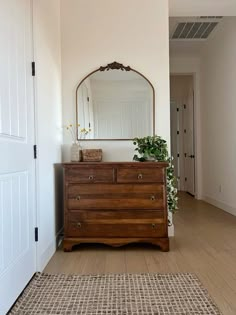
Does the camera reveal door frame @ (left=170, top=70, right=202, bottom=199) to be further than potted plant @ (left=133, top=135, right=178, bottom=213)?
Yes

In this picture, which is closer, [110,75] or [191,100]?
[110,75]

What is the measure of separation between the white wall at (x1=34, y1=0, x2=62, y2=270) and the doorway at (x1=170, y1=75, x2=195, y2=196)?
14.6ft

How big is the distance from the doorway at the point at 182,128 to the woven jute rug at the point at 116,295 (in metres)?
4.97

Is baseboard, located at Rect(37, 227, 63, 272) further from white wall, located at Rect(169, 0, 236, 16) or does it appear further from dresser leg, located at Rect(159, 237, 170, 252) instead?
white wall, located at Rect(169, 0, 236, 16)

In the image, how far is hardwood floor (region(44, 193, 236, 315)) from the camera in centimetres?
214

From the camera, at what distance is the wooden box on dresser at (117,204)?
9.36 ft

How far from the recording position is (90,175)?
113 inches

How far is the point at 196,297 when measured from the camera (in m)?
1.92

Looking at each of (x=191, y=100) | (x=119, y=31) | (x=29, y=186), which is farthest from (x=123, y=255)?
(x=191, y=100)

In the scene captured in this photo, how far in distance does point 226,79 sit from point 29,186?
384 centimetres

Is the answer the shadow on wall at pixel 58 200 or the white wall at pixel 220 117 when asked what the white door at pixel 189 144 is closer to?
the white wall at pixel 220 117

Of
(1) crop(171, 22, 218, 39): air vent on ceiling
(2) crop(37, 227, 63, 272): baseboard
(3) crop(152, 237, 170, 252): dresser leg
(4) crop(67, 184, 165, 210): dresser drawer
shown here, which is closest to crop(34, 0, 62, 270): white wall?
(2) crop(37, 227, 63, 272): baseboard

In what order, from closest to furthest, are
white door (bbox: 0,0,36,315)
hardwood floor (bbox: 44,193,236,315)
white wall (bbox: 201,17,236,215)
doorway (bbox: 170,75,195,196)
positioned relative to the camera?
1. white door (bbox: 0,0,36,315)
2. hardwood floor (bbox: 44,193,236,315)
3. white wall (bbox: 201,17,236,215)
4. doorway (bbox: 170,75,195,196)

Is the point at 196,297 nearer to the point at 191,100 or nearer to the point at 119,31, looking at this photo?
the point at 119,31
